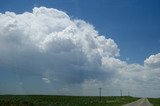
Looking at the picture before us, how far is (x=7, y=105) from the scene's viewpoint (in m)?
42.9

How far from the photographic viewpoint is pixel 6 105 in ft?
141

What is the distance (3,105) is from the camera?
140 ft

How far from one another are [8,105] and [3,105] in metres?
0.72

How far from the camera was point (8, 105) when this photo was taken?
4300cm

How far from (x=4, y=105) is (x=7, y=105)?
49 centimetres

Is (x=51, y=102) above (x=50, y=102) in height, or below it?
above

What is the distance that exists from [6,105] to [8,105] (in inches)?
11.6

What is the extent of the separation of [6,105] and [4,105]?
0.29 metres

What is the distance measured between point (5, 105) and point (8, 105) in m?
0.47

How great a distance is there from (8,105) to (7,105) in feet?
0.50

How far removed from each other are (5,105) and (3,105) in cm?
53

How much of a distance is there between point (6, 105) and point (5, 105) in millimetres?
191

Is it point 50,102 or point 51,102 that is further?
point 51,102
